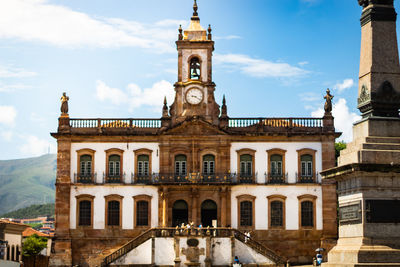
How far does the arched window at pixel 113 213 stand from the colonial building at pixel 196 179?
0.21 ft

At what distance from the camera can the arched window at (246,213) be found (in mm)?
42594

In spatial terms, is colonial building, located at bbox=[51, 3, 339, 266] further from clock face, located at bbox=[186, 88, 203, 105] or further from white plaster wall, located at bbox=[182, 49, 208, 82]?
white plaster wall, located at bbox=[182, 49, 208, 82]

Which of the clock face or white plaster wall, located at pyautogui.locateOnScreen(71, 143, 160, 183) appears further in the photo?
the clock face

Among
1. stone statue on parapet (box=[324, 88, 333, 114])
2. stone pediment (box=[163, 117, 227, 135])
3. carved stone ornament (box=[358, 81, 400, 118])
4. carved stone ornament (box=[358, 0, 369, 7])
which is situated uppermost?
stone statue on parapet (box=[324, 88, 333, 114])

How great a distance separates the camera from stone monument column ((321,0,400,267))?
18094mm

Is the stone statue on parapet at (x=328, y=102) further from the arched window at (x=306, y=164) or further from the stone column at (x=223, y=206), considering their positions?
the stone column at (x=223, y=206)

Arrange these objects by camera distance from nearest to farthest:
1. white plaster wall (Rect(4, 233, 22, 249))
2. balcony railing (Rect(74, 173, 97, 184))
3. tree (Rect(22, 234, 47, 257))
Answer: white plaster wall (Rect(4, 233, 22, 249))
balcony railing (Rect(74, 173, 97, 184))
tree (Rect(22, 234, 47, 257))

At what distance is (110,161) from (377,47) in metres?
26.6

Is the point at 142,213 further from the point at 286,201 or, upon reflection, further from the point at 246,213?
the point at 286,201

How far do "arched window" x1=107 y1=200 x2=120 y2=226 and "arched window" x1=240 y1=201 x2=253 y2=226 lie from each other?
7.80 m

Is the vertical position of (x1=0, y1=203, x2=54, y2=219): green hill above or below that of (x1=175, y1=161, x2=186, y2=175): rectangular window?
below

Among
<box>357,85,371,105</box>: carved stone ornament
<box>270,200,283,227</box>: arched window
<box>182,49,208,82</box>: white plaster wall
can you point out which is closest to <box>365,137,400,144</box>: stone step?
<box>357,85,371,105</box>: carved stone ornament

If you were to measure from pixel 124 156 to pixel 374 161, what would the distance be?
26.9m

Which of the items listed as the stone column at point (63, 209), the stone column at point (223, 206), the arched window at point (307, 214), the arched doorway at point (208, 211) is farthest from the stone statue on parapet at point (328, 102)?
the stone column at point (63, 209)
